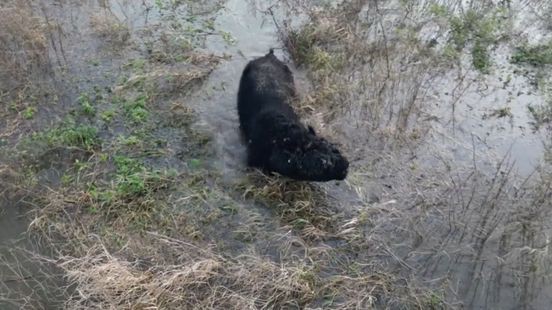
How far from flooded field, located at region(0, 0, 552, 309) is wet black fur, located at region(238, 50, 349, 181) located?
0.25 metres

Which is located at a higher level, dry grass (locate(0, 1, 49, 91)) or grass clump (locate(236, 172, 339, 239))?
dry grass (locate(0, 1, 49, 91))

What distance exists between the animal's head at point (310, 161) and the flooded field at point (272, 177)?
0.25 meters

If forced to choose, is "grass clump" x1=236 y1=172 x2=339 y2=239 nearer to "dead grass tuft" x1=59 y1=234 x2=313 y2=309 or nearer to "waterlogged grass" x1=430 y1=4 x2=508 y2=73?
"dead grass tuft" x1=59 y1=234 x2=313 y2=309

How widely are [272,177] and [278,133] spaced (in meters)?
0.42

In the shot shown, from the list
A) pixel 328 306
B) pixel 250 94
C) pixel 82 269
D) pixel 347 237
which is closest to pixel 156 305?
pixel 82 269

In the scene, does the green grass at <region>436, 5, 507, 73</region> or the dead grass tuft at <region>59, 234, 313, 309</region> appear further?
the green grass at <region>436, 5, 507, 73</region>

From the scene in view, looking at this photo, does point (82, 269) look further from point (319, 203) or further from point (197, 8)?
point (197, 8)

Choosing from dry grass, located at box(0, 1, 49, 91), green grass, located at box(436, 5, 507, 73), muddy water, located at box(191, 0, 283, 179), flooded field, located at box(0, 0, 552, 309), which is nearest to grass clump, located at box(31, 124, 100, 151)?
flooded field, located at box(0, 0, 552, 309)

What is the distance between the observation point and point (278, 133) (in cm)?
529

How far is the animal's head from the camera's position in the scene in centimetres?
500

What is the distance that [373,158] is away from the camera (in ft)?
18.7

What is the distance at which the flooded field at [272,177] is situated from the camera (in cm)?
441

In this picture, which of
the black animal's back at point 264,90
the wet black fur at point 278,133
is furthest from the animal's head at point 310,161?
the black animal's back at point 264,90

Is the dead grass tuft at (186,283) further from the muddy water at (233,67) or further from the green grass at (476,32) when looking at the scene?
the green grass at (476,32)
